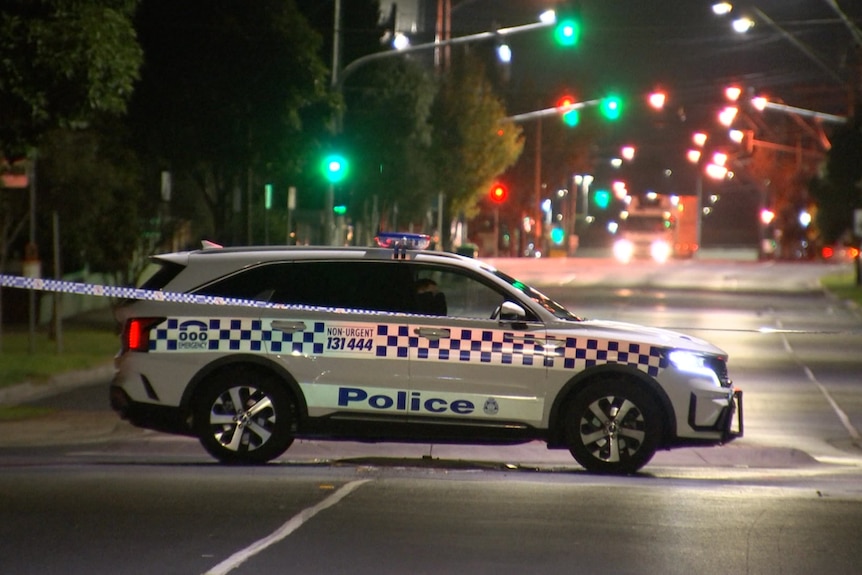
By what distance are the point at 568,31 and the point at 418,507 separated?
20344 mm

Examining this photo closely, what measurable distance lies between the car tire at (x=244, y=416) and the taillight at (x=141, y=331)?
0.55 meters

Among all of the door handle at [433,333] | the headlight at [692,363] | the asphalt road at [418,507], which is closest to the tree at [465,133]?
the asphalt road at [418,507]

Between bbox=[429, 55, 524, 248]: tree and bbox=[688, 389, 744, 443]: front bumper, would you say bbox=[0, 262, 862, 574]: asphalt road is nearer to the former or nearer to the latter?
bbox=[688, 389, 744, 443]: front bumper

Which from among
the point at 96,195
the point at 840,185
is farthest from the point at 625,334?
the point at 840,185

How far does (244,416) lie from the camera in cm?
1074

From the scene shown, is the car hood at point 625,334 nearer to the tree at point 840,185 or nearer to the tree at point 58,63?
the tree at point 58,63

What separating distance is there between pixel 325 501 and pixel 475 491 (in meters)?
1.10

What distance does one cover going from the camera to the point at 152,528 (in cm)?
828

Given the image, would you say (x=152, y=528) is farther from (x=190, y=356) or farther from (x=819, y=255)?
(x=819, y=255)

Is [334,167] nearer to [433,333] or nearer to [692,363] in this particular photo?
[433,333]

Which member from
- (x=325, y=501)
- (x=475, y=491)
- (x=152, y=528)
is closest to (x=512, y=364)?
(x=475, y=491)

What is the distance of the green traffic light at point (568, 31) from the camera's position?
28.1 m

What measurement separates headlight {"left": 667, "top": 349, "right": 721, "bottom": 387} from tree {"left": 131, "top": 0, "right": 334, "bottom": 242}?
1828 centimetres

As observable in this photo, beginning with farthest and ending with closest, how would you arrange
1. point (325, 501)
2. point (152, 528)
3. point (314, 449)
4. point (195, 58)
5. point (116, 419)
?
point (195, 58), point (116, 419), point (314, 449), point (325, 501), point (152, 528)
